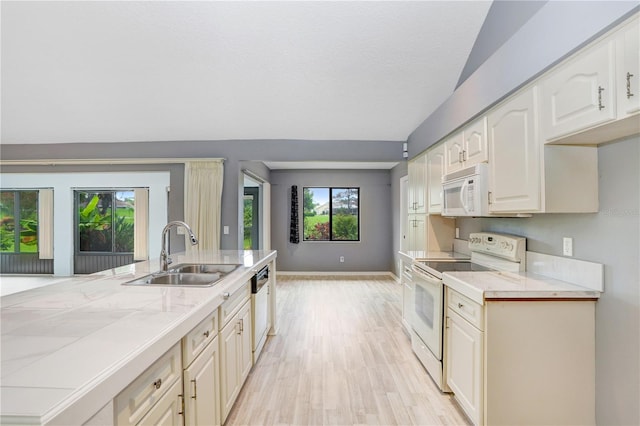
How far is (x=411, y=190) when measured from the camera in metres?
4.00

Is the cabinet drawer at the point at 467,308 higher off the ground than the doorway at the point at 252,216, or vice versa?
the doorway at the point at 252,216

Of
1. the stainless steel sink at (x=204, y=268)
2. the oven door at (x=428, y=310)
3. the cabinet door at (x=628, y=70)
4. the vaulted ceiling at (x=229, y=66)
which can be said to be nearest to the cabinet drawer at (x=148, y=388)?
the stainless steel sink at (x=204, y=268)

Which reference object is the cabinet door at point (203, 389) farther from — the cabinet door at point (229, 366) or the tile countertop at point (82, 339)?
the tile countertop at point (82, 339)

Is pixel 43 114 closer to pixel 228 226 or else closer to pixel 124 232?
pixel 228 226

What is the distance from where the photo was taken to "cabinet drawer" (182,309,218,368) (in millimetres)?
1269

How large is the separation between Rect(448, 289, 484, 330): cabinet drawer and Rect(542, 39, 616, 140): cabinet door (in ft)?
3.33

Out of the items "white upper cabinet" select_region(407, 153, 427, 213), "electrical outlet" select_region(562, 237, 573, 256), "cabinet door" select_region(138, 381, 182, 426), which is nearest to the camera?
"cabinet door" select_region(138, 381, 182, 426)

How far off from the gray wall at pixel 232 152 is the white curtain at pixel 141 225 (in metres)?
2.34

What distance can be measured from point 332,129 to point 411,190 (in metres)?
1.33

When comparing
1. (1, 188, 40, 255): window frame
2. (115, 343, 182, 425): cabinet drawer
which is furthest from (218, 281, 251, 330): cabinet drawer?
(1, 188, 40, 255): window frame

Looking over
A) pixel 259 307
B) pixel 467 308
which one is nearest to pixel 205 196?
pixel 259 307

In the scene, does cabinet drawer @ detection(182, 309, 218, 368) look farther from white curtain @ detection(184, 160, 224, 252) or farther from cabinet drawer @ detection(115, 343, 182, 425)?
white curtain @ detection(184, 160, 224, 252)

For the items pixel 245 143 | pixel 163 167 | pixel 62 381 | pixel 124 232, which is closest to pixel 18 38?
pixel 163 167

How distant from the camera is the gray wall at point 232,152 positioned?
4250mm
